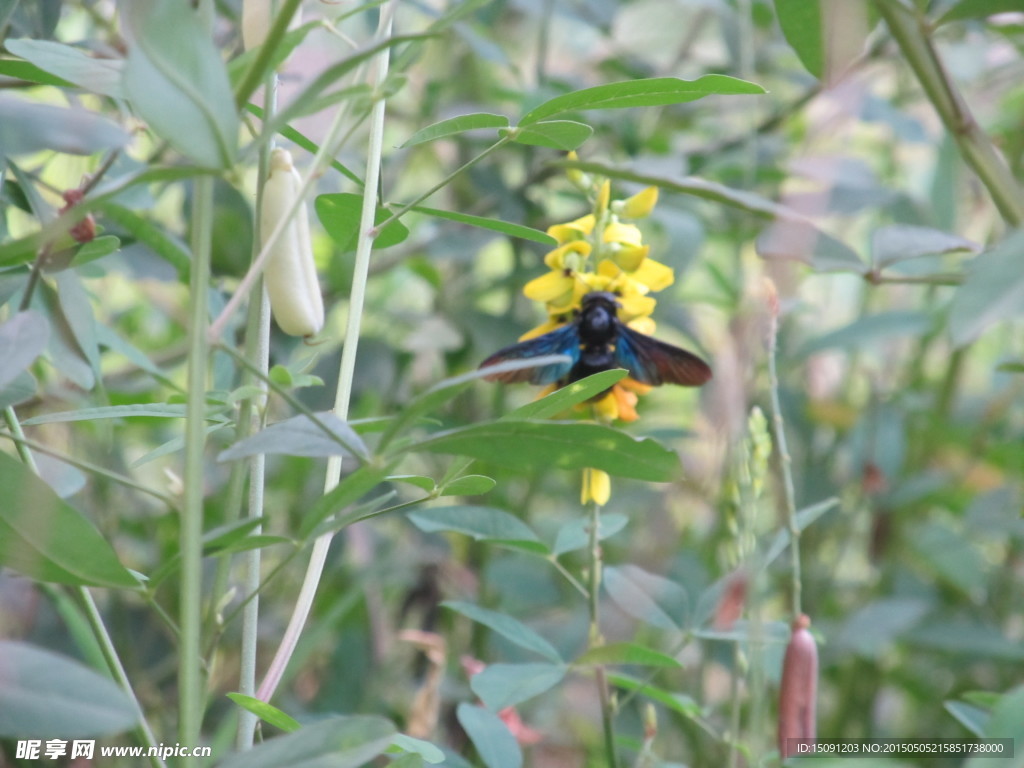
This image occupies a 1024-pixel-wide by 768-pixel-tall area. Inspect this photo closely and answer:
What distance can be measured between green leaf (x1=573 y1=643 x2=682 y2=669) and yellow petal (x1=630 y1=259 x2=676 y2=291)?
188 millimetres

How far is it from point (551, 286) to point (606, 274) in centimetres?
3

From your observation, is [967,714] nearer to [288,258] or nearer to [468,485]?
[468,485]

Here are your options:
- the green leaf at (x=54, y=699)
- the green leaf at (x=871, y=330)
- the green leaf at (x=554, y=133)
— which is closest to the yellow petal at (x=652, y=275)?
the green leaf at (x=554, y=133)

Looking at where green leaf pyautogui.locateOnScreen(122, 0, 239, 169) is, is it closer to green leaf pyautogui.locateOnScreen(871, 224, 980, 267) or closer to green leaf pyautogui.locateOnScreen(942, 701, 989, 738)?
green leaf pyautogui.locateOnScreen(871, 224, 980, 267)

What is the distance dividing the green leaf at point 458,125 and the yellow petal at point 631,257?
0.34ft

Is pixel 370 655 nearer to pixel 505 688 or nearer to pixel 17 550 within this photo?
pixel 505 688

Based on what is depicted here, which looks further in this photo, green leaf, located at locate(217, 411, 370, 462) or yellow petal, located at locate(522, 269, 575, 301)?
yellow petal, located at locate(522, 269, 575, 301)

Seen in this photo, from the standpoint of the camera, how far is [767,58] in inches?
46.1

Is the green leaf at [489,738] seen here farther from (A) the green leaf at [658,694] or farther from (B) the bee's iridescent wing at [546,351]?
(B) the bee's iridescent wing at [546,351]

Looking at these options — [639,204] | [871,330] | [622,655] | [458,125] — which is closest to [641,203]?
[639,204]

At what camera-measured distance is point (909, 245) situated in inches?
17.3

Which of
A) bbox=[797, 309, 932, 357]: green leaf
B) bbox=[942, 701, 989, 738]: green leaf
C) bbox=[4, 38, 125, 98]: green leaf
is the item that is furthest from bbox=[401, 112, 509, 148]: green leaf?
bbox=[797, 309, 932, 357]: green leaf

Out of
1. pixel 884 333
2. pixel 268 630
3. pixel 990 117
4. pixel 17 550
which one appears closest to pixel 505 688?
pixel 17 550

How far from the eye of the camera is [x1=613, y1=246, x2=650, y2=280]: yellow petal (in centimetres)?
47
